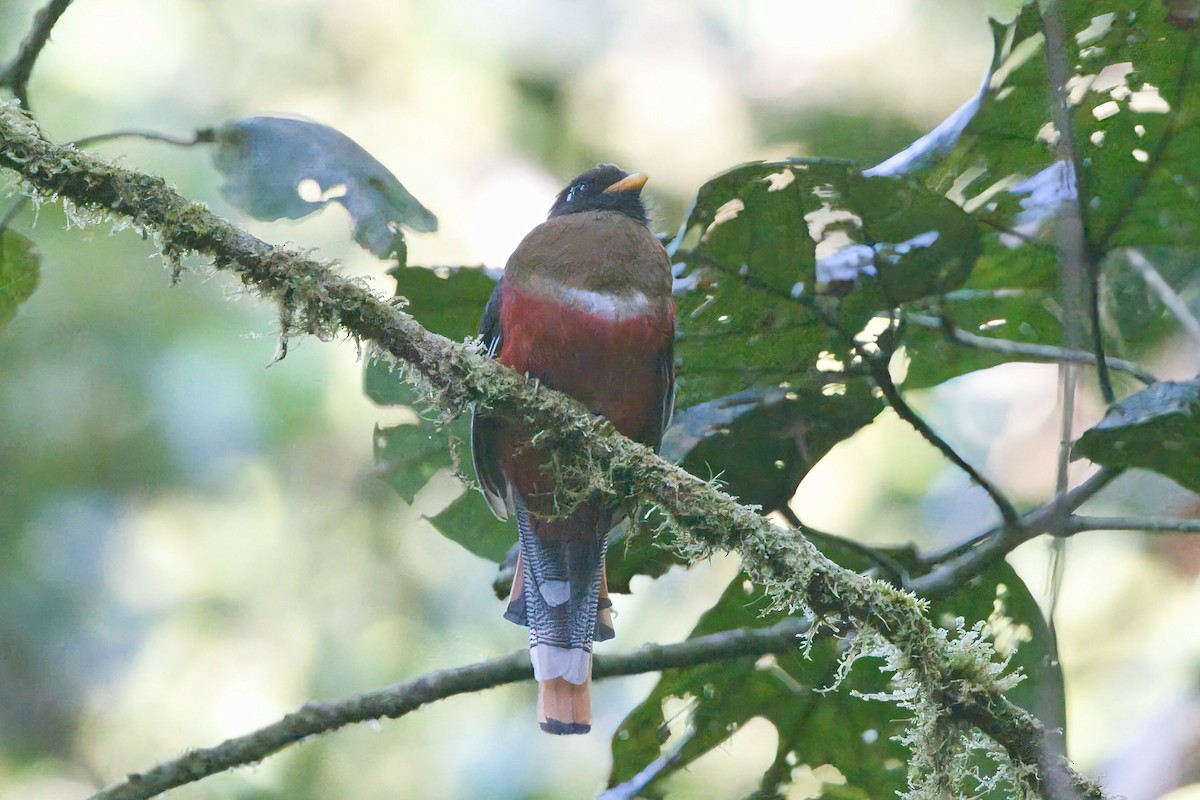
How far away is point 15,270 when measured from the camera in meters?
2.15

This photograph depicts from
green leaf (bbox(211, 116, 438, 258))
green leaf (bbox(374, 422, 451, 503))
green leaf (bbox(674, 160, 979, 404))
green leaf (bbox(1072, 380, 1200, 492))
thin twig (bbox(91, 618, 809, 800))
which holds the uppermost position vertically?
green leaf (bbox(211, 116, 438, 258))

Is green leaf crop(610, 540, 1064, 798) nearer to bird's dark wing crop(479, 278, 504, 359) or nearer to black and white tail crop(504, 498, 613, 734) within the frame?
black and white tail crop(504, 498, 613, 734)

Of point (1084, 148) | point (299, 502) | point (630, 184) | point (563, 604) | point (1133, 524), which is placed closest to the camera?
point (1133, 524)

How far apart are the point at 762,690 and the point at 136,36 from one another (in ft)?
10.3

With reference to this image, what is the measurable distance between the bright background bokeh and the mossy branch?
1270mm

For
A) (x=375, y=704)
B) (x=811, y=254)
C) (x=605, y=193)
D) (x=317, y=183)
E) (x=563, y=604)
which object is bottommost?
(x=375, y=704)

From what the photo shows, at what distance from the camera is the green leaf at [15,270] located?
2.13 meters

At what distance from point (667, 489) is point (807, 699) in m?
0.65

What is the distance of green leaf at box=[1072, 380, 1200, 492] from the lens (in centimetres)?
167

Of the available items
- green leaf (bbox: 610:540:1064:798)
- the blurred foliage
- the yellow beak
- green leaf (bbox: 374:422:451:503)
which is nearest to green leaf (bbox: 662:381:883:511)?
the blurred foliage

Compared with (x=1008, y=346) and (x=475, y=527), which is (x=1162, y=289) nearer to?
(x=1008, y=346)

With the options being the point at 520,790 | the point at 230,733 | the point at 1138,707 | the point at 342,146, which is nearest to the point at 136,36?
the point at 342,146

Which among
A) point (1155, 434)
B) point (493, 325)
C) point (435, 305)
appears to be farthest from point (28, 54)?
point (1155, 434)

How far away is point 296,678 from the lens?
3582 millimetres
